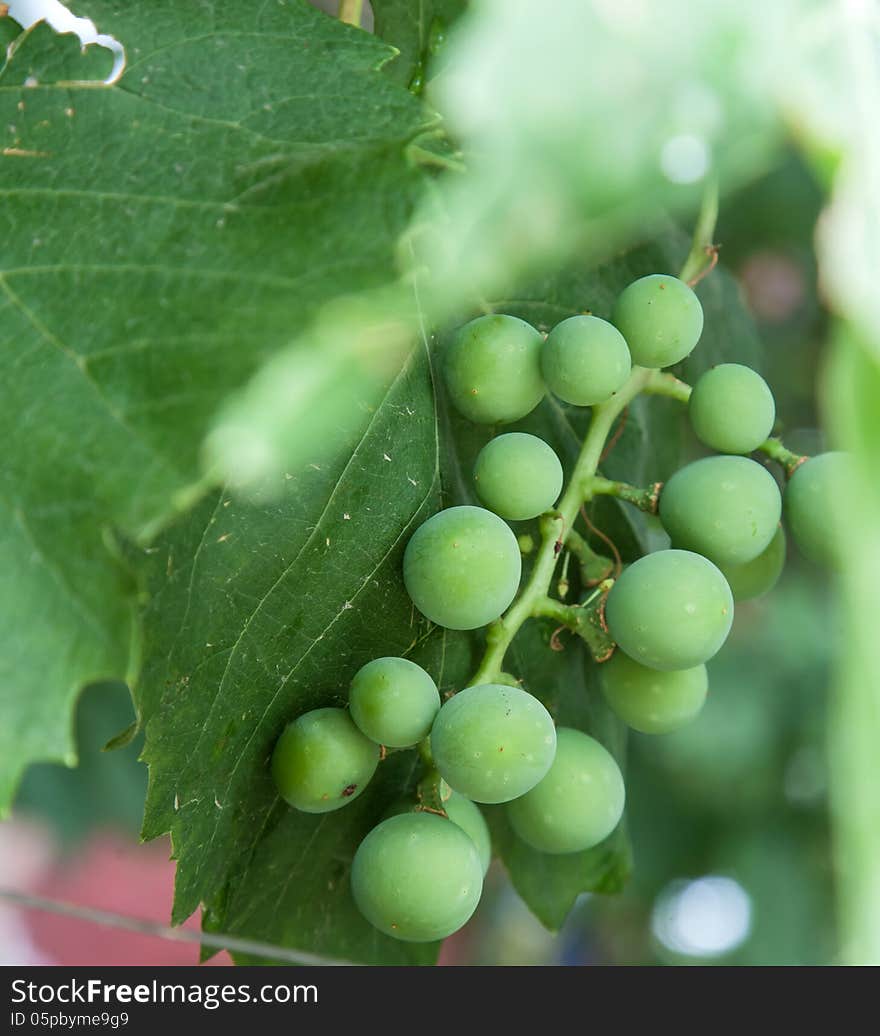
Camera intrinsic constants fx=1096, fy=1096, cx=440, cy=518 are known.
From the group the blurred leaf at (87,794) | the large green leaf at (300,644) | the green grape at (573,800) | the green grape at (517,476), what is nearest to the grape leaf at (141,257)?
the large green leaf at (300,644)

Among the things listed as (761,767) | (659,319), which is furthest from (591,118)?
(761,767)

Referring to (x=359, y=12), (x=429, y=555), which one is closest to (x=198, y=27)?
(x=359, y=12)

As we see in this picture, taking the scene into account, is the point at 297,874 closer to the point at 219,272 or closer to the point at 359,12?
the point at 219,272

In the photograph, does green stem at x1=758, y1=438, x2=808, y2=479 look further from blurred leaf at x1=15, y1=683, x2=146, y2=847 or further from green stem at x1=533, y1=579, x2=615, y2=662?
blurred leaf at x1=15, y1=683, x2=146, y2=847

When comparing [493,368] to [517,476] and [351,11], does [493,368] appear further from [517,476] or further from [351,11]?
[351,11]

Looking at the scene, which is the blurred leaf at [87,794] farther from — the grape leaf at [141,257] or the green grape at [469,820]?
the grape leaf at [141,257]

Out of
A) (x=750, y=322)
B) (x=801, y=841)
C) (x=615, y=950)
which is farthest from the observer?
(x=615, y=950)
